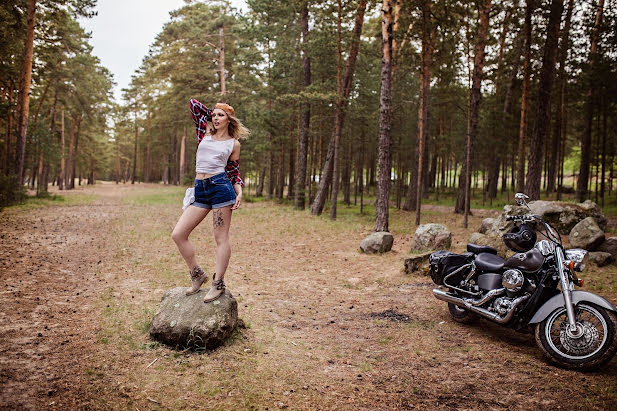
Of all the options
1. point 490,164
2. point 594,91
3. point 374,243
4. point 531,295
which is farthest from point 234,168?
point 490,164

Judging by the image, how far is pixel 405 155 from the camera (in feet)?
99.5

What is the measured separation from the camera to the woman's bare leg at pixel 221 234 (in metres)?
4.62

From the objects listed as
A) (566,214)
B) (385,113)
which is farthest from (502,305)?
(385,113)

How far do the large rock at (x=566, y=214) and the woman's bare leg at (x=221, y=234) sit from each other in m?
10.1

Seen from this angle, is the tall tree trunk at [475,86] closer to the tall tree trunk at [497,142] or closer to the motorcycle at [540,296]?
the tall tree trunk at [497,142]

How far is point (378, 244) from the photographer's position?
35.8 feet

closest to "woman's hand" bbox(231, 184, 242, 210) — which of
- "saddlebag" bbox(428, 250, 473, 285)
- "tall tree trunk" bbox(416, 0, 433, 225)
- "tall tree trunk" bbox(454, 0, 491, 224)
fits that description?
"saddlebag" bbox(428, 250, 473, 285)

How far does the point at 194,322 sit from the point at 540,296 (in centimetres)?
403

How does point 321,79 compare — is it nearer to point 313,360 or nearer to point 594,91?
point 594,91

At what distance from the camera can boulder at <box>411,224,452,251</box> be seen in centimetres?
1047

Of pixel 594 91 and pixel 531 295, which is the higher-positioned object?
pixel 594 91

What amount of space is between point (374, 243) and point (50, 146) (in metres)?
25.1

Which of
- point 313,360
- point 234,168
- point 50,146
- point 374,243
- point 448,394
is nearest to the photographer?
point 448,394

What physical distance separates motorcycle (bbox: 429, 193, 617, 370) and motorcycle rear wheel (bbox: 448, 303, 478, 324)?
0.01m
